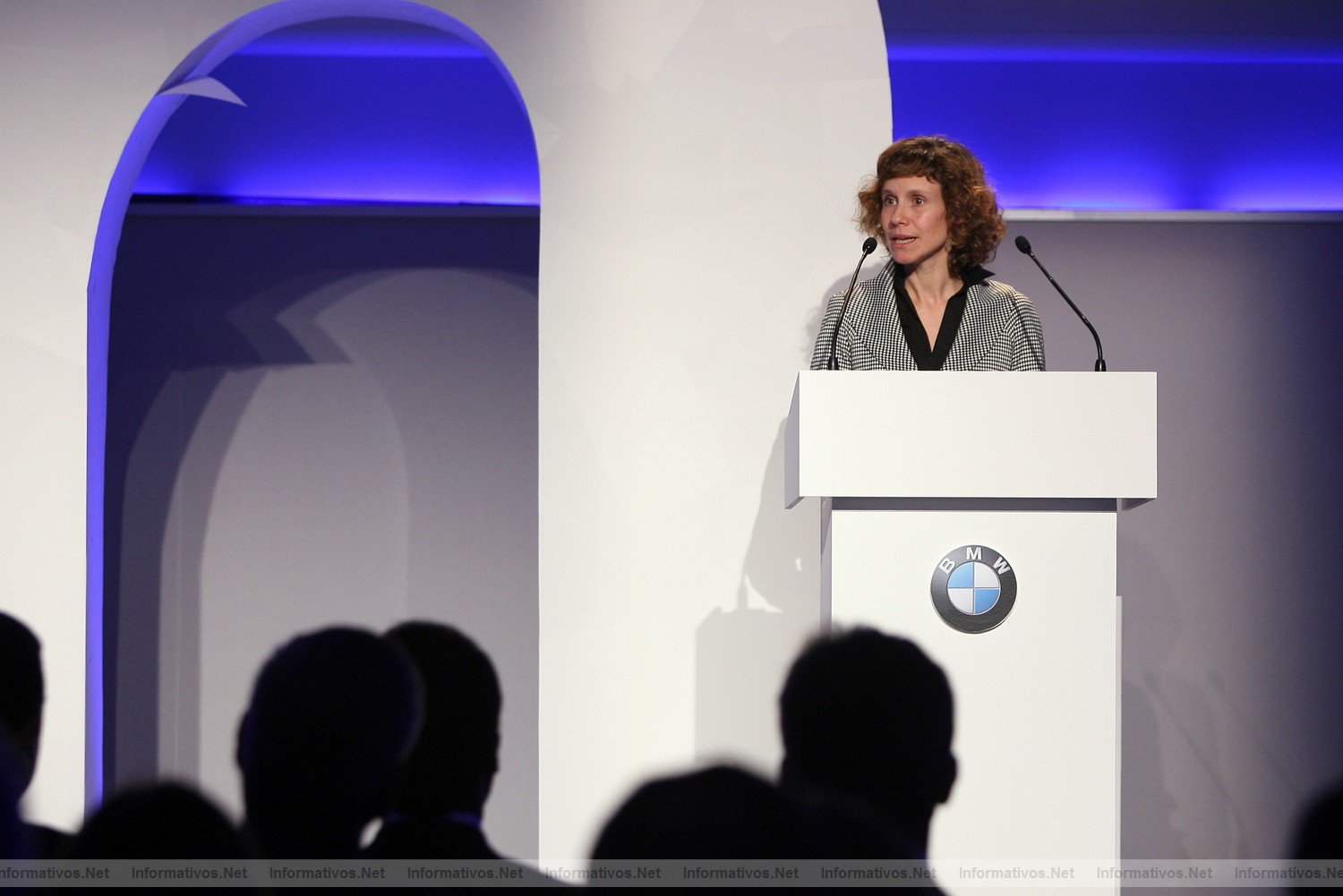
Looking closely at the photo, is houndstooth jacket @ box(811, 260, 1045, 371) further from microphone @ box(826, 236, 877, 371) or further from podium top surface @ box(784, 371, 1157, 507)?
podium top surface @ box(784, 371, 1157, 507)

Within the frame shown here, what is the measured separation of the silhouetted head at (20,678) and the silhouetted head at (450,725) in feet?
1.60

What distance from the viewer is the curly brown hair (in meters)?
2.70

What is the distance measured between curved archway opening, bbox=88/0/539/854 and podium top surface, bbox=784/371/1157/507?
7.98ft

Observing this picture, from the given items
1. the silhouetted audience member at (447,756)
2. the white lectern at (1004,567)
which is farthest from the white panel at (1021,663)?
the silhouetted audience member at (447,756)

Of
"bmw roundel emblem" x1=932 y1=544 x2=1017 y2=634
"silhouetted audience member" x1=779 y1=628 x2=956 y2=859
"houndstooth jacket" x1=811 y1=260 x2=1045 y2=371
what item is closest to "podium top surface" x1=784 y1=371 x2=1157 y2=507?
"bmw roundel emblem" x1=932 y1=544 x2=1017 y2=634

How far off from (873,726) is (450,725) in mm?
505

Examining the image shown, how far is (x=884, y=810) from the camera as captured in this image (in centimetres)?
131

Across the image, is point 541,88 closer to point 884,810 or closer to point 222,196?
point 222,196

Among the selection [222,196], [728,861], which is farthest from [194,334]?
[728,861]

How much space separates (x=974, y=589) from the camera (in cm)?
218

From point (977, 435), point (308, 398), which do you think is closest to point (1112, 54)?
point (977, 435)

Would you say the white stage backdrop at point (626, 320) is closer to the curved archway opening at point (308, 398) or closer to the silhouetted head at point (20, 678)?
the curved archway opening at point (308, 398)

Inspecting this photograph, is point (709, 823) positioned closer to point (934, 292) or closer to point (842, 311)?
point (842, 311)

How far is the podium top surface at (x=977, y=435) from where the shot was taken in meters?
2.18
